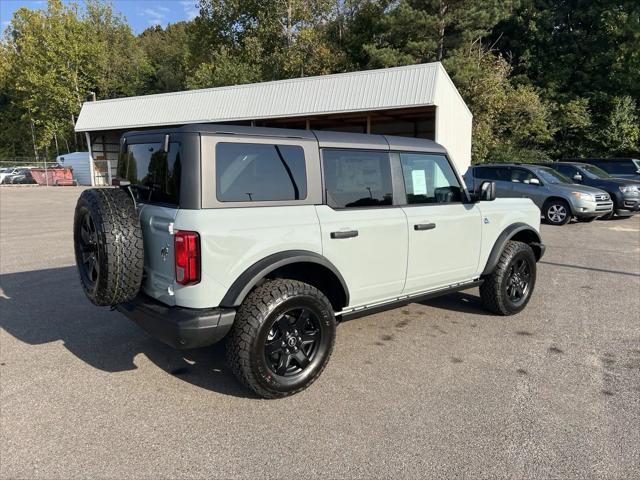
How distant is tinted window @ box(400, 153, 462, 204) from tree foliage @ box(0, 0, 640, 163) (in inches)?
978

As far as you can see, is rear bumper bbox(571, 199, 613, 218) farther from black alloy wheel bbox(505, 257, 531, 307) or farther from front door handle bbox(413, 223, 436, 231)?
front door handle bbox(413, 223, 436, 231)

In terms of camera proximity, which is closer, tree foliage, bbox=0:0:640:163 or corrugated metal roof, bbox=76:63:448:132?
corrugated metal roof, bbox=76:63:448:132

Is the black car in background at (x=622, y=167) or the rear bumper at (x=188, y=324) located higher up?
the black car in background at (x=622, y=167)

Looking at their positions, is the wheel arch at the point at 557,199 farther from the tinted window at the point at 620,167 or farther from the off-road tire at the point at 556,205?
the tinted window at the point at 620,167

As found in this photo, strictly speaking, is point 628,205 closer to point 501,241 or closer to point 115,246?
point 501,241

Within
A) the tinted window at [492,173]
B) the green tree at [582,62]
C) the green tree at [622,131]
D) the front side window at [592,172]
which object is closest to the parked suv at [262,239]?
the tinted window at [492,173]

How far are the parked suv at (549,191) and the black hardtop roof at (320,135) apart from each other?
32.0 ft

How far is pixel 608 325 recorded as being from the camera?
484 cm

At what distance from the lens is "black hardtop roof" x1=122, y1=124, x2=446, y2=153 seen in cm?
312

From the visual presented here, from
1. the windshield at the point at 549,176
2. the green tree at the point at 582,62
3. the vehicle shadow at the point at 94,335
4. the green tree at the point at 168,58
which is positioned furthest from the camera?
the green tree at the point at 168,58

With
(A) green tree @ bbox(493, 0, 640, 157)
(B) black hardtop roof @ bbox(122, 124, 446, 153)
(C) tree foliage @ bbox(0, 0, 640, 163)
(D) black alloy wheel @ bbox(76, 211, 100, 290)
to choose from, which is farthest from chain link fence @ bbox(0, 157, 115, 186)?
(B) black hardtop roof @ bbox(122, 124, 446, 153)

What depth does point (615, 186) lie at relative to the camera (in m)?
14.1

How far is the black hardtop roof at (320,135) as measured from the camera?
10.2 ft

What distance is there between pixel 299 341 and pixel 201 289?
2.90 feet
